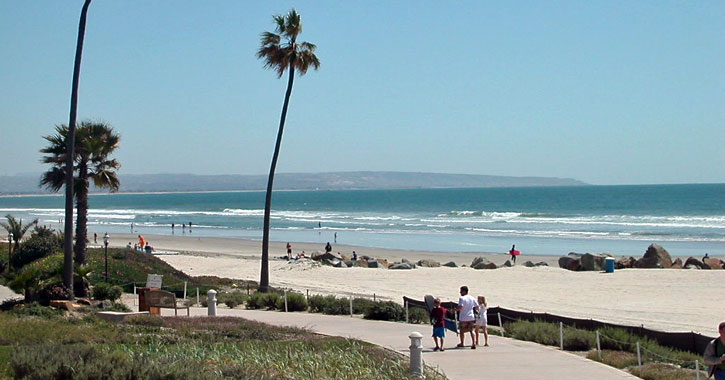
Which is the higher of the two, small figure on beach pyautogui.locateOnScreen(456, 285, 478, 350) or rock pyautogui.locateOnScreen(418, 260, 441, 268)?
small figure on beach pyautogui.locateOnScreen(456, 285, 478, 350)

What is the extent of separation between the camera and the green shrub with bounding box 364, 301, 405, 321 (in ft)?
63.8

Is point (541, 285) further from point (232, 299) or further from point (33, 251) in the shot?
point (33, 251)

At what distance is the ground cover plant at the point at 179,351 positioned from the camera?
28.3 ft

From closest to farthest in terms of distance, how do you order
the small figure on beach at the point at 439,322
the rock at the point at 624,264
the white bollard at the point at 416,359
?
the white bollard at the point at 416,359, the small figure on beach at the point at 439,322, the rock at the point at 624,264

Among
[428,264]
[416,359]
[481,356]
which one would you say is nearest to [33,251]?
[481,356]

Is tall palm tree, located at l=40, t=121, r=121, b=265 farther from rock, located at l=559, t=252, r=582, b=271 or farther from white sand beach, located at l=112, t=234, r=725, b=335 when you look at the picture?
rock, located at l=559, t=252, r=582, b=271

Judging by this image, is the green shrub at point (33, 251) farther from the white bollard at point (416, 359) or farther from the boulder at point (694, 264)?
the boulder at point (694, 264)

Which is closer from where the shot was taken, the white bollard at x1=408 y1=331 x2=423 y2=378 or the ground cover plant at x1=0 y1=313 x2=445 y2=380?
the ground cover plant at x1=0 y1=313 x2=445 y2=380

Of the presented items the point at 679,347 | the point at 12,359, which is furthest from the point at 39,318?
the point at 679,347

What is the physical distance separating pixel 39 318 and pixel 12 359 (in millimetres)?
7445

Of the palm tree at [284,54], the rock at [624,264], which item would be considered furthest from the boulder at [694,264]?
the palm tree at [284,54]

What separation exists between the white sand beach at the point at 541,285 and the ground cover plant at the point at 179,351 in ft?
40.3

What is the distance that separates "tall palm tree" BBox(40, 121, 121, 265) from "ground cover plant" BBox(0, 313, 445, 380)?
8.91 metres

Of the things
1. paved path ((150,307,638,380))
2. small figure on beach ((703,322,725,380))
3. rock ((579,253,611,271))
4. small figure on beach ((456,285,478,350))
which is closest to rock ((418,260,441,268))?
rock ((579,253,611,271))
